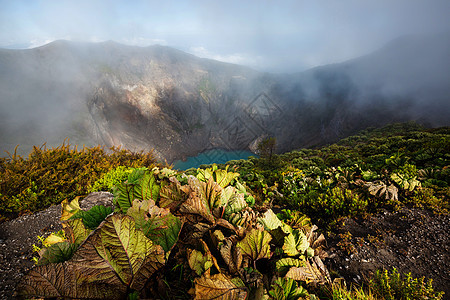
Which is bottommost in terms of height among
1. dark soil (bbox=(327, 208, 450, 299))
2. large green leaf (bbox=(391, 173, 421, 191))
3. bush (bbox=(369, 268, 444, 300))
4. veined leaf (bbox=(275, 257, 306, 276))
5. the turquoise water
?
the turquoise water

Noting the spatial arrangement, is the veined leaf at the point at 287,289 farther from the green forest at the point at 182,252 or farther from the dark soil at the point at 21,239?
the dark soil at the point at 21,239

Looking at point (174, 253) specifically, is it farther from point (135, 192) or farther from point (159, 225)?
point (135, 192)

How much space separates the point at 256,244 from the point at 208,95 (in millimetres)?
66069

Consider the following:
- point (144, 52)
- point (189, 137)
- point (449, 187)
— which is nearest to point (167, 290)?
point (449, 187)

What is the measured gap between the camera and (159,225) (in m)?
0.81

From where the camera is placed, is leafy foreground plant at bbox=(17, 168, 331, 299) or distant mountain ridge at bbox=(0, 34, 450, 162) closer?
leafy foreground plant at bbox=(17, 168, 331, 299)

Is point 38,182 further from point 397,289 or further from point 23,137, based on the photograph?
point 23,137

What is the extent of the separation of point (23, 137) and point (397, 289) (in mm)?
32434

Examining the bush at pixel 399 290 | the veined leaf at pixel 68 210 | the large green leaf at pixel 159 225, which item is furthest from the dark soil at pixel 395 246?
the veined leaf at pixel 68 210

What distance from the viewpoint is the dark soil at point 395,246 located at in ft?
6.98

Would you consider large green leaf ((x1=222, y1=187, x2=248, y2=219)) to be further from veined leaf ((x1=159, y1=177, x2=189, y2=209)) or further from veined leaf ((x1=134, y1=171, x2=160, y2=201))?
veined leaf ((x1=134, y1=171, x2=160, y2=201))

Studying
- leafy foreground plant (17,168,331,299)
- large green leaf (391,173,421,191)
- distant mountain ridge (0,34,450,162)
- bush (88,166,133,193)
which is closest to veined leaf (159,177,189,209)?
leafy foreground plant (17,168,331,299)

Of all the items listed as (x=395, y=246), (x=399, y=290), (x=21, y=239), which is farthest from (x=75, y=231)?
(x=395, y=246)

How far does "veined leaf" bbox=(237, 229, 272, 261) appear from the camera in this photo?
852mm
